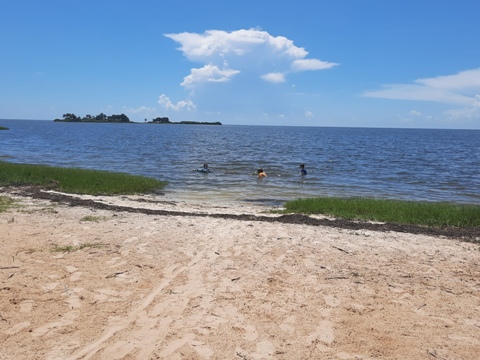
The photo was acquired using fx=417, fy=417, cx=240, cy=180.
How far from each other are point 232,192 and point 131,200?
7.67 metres

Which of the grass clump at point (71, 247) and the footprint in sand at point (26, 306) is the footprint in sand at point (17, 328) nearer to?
the footprint in sand at point (26, 306)

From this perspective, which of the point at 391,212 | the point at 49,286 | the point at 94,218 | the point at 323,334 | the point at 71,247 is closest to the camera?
the point at 323,334

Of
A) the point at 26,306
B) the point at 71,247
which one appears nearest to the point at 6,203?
the point at 71,247

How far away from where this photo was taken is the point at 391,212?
57.3ft

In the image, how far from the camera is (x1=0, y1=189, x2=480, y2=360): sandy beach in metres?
6.16

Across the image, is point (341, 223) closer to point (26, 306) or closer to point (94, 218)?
point (94, 218)

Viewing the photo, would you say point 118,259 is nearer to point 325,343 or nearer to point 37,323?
point 37,323

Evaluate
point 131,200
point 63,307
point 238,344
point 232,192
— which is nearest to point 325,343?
point 238,344

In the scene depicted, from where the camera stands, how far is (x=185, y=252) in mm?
10484

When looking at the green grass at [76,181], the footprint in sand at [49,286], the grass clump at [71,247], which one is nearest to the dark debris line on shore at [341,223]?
the green grass at [76,181]

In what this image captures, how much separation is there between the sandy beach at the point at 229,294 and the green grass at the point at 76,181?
9980 mm

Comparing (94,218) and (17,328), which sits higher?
(94,218)

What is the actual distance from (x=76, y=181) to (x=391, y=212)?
17010 millimetres

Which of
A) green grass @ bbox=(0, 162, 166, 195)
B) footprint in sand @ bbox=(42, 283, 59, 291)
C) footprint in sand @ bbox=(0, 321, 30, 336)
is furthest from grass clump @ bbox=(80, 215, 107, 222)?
green grass @ bbox=(0, 162, 166, 195)
